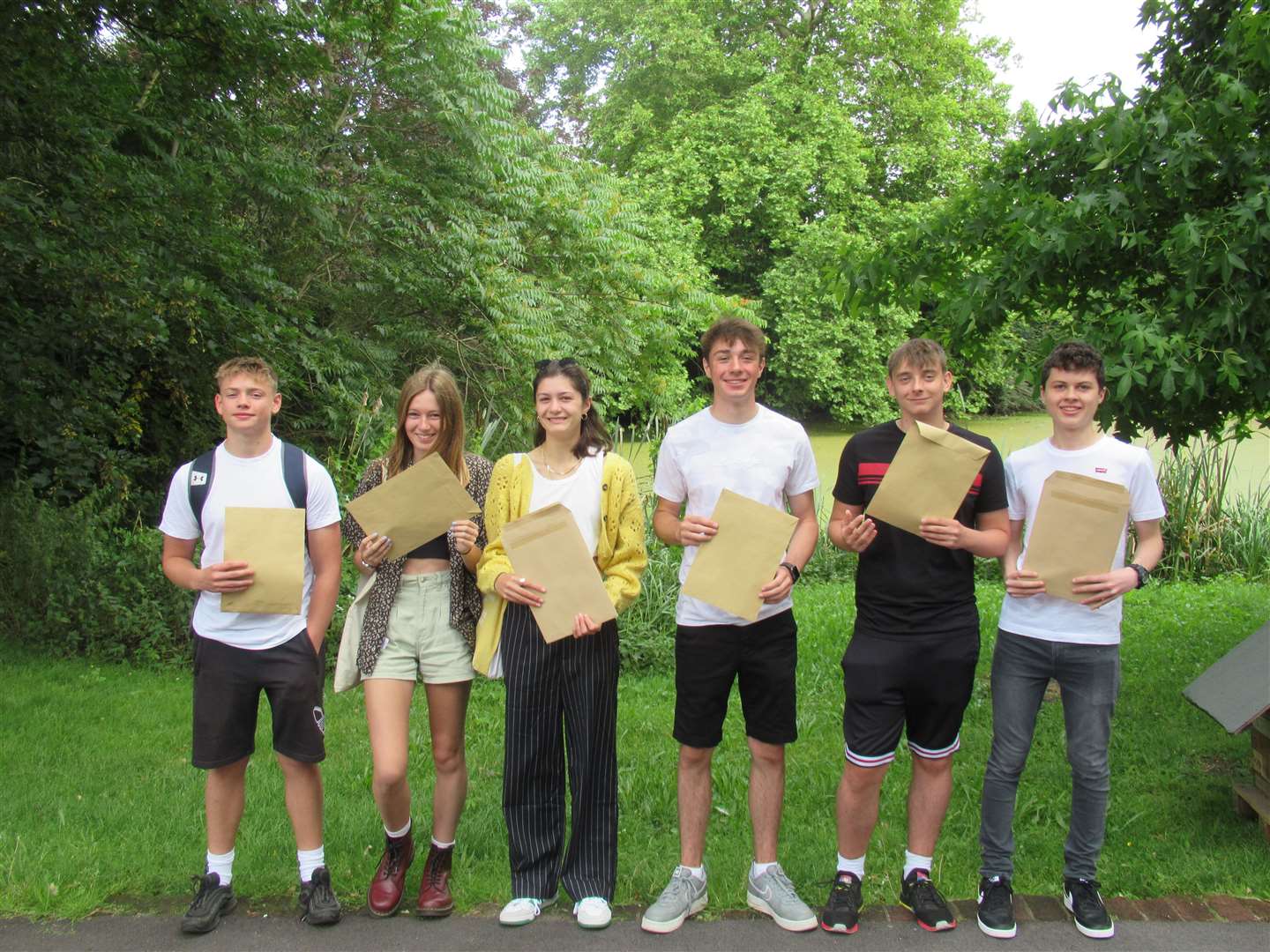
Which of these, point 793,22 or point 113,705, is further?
point 793,22

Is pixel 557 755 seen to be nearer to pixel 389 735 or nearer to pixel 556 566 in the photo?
pixel 389 735

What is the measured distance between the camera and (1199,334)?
4137mm

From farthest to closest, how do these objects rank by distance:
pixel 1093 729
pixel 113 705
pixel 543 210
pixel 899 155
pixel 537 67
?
pixel 537 67
pixel 899 155
pixel 543 210
pixel 113 705
pixel 1093 729

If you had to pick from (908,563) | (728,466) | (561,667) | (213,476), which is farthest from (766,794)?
(213,476)

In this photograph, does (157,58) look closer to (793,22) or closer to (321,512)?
(321,512)

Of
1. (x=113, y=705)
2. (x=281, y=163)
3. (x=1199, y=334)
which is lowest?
(x=113, y=705)

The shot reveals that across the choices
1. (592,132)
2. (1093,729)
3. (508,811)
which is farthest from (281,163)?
(592,132)

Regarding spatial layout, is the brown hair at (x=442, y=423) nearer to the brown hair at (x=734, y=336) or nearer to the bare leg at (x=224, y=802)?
the brown hair at (x=734, y=336)

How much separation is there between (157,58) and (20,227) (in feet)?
6.15

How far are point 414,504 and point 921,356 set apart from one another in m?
1.77

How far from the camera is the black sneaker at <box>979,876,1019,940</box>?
3408 mm

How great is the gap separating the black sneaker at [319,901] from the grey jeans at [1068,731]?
2.28 metres

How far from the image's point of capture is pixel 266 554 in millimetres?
3322

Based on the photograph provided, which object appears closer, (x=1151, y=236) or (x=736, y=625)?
(x=736, y=625)
